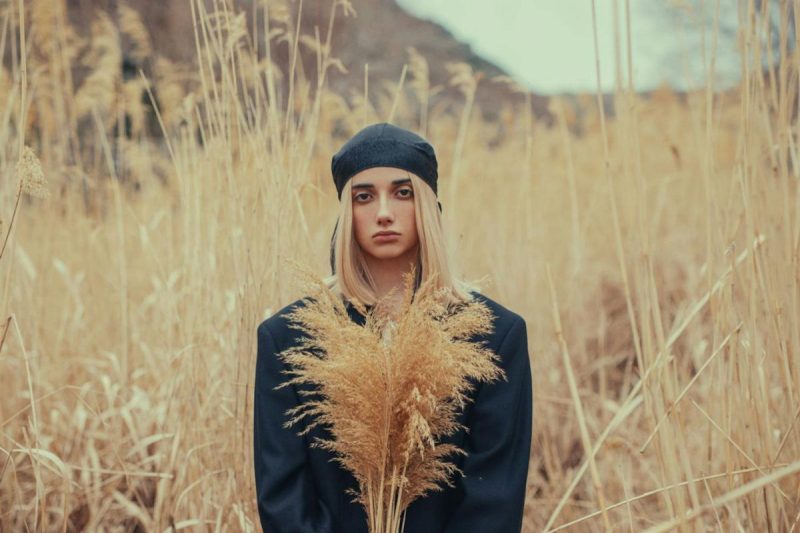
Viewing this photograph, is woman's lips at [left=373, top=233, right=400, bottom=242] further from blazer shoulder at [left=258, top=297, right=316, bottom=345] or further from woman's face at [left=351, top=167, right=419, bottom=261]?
blazer shoulder at [left=258, top=297, right=316, bottom=345]

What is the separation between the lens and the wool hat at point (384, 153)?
149cm

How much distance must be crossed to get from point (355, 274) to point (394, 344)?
1.42 feet

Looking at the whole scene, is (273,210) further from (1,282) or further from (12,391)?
(12,391)

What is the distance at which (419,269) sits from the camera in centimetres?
154

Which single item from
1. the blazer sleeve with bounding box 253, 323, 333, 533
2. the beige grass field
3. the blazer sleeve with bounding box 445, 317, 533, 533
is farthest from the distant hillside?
the blazer sleeve with bounding box 445, 317, 533, 533

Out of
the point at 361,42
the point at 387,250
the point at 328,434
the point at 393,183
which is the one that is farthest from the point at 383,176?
the point at 361,42

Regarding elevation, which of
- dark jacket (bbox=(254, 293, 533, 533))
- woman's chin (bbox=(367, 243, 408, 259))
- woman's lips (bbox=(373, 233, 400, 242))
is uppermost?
woman's lips (bbox=(373, 233, 400, 242))

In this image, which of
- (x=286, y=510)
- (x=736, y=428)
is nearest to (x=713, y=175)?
(x=736, y=428)

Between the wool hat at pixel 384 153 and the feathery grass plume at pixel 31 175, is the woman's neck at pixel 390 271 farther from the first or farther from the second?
the feathery grass plume at pixel 31 175

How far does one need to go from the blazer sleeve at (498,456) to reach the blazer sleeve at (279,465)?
24 cm

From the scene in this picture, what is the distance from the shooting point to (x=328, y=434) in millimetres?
1458

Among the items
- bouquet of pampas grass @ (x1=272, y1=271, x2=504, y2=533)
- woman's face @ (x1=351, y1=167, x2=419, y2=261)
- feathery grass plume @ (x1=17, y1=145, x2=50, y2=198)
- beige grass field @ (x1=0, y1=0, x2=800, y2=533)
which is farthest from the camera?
woman's face @ (x1=351, y1=167, x2=419, y2=261)

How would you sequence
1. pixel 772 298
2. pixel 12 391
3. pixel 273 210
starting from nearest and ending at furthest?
pixel 772 298, pixel 273 210, pixel 12 391

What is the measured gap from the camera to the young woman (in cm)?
140
